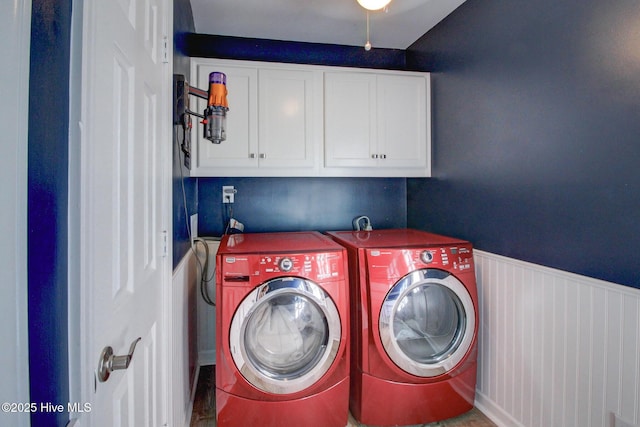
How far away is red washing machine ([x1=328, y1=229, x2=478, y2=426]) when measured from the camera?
5.68 feet

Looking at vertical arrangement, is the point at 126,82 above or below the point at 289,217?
above

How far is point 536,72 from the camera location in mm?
1619

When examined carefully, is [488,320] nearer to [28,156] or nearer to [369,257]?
[369,257]

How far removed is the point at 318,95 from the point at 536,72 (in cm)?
130

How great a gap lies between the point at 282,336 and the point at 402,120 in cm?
175

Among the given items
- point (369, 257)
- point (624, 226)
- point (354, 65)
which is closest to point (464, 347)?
point (369, 257)

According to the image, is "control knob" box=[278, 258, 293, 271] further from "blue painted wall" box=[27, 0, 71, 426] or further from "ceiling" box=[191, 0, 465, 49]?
"ceiling" box=[191, 0, 465, 49]

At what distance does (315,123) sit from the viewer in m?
2.34

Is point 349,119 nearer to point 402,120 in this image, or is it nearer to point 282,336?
point 402,120

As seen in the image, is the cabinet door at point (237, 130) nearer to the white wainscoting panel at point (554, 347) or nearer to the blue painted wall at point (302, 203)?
the blue painted wall at point (302, 203)

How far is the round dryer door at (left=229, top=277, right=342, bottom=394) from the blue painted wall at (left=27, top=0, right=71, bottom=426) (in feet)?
3.45

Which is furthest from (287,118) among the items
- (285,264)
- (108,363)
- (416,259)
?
(108,363)

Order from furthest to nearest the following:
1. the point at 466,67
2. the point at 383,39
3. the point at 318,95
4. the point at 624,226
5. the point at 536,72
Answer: the point at 383,39 < the point at 318,95 < the point at 466,67 < the point at 536,72 < the point at 624,226

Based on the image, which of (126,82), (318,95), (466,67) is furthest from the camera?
(318,95)
